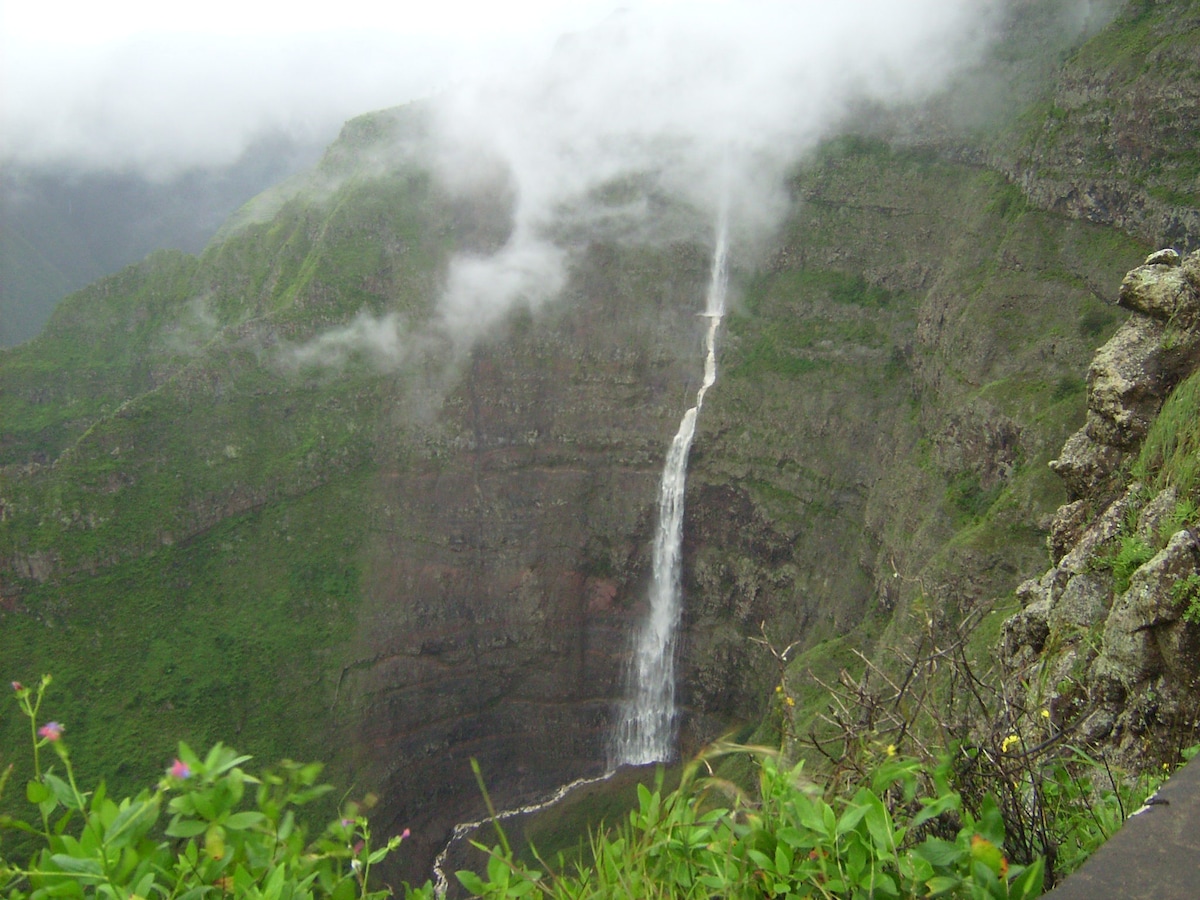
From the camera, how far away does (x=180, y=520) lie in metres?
46.8

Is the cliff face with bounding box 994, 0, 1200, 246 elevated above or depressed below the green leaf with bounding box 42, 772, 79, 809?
below

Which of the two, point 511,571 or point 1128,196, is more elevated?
point 1128,196

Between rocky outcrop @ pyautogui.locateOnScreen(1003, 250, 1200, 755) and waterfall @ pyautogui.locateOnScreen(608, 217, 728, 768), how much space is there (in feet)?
113

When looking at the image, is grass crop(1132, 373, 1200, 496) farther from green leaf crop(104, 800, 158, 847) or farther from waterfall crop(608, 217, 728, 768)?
waterfall crop(608, 217, 728, 768)

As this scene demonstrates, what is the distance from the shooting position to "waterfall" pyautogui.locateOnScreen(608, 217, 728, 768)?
47.1 meters

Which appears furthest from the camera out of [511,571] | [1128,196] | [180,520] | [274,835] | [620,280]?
[620,280]

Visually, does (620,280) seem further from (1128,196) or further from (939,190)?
(1128,196)

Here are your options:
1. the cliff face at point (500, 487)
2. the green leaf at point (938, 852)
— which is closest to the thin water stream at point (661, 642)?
the cliff face at point (500, 487)

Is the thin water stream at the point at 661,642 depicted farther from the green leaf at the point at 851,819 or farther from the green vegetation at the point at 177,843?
the green vegetation at the point at 177,843

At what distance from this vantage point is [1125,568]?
886 cm

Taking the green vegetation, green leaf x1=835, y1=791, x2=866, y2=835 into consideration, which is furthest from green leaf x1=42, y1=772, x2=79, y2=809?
green leaf x1=835, y1=791, x2=866, y2=835

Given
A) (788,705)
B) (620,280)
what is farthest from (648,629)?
(788,705)

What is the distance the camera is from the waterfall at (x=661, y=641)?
155 feet

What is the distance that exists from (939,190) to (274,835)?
1822 inches
